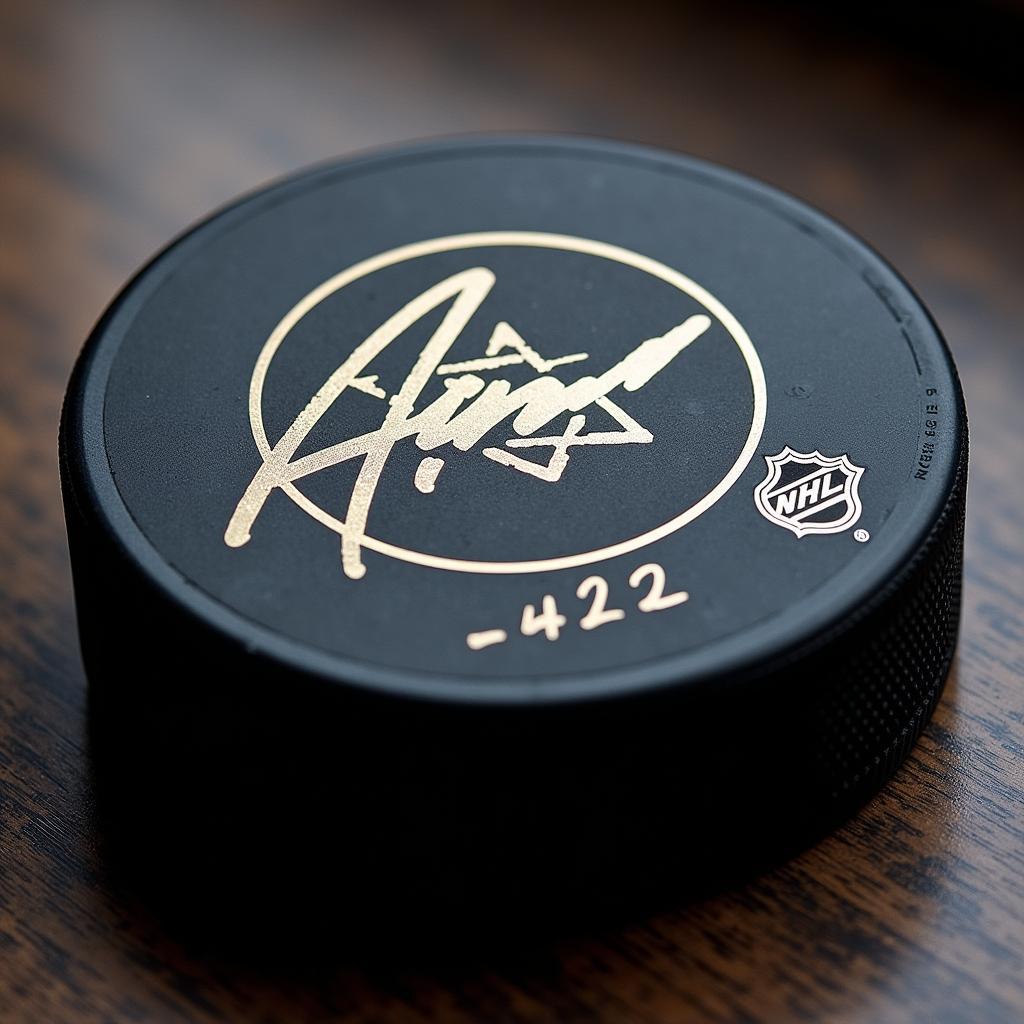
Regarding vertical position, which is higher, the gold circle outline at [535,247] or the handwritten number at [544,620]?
the gold circle outline at [535,247]

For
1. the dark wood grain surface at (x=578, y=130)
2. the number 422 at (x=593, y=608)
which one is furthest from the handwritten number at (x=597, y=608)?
the dark wood grain surface at (x=578, y=130)

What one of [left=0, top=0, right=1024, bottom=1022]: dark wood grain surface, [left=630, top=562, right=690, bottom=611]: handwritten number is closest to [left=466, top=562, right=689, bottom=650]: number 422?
[left=630, top=562, right=690, bottom=611]: handwritten number

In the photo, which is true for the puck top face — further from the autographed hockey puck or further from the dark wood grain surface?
the dark wood grain surface

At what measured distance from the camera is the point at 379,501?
2.36ft

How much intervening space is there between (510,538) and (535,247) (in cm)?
21

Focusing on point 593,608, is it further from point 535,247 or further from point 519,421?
point 535,247

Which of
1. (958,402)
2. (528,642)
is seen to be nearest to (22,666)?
(528,642)

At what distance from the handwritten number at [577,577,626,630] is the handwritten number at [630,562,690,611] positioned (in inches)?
0.4

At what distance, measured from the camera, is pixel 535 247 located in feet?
2.79

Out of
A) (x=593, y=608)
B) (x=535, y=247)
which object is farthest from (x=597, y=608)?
(x=535, y=247)

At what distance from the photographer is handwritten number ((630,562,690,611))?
0.67 metres

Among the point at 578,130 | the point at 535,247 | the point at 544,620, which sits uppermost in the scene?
the point at 578,130
